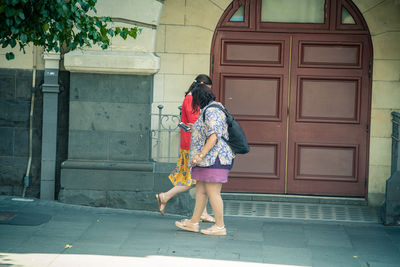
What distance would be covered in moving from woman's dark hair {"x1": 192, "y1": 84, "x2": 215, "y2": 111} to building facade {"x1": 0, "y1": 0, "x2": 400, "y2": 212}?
5.24 feet

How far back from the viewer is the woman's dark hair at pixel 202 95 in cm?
725

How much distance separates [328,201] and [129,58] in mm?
3570

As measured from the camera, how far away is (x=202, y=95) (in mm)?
7246

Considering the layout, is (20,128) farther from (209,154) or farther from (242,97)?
(209,154)

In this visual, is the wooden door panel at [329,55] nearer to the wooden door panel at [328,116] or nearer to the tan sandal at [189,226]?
the wooden door panel at [328,116]

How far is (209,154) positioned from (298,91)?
109 inches

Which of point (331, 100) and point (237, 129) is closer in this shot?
point (237, 129)

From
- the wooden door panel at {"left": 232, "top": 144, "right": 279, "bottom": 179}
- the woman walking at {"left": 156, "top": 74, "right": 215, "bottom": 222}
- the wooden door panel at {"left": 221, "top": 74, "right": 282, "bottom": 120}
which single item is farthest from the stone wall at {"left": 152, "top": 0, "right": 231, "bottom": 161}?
the woman walking at {"left": 156, "top": 74, "right": 215, "bottom": 222}

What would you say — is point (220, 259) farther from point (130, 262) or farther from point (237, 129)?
point (237, 129)

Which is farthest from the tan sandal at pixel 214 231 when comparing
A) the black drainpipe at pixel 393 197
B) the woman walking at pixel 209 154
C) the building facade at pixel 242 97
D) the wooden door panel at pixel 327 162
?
the wooden door panel at pixel 327 162

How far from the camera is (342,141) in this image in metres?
9.40

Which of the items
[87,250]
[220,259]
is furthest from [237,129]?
[87,250]

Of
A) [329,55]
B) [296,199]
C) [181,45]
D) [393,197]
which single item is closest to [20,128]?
[181,45]

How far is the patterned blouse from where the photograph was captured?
7.01m
